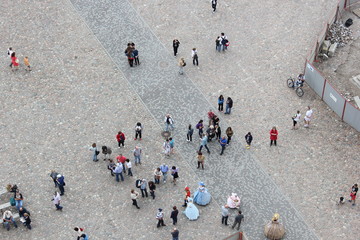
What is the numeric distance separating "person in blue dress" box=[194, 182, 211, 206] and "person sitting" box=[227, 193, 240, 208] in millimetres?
1118

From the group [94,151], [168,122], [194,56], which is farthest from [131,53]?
[94,151]

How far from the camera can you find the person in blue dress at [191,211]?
110 feet

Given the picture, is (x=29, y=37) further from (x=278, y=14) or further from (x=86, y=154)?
(x=278, y=14)

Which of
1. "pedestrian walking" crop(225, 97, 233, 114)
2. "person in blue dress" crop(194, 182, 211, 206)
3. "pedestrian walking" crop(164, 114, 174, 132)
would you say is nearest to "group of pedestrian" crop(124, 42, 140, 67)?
"pedestrian walking" crop(164, 114, 174, 132)

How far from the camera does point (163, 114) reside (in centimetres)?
3903

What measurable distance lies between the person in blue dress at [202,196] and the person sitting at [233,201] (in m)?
1.12

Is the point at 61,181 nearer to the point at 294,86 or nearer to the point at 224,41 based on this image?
the point at 224,41

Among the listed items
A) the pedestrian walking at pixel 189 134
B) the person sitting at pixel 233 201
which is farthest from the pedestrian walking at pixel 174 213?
the pedestrian walking at pixel 189 134

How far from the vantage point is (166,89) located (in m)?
40.5

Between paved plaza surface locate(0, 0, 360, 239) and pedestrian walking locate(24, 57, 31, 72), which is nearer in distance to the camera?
paved plaza surface locate(0, 0, 360, 239)

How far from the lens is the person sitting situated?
3381 centimetres

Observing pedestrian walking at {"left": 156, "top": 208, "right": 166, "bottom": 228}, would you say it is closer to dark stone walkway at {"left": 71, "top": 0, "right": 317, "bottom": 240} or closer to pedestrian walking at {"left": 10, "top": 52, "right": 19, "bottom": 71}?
dark stone walkway at {"left": 71, "top": 0, "right": 317, "bottom": 240}

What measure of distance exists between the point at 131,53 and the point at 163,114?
5004 mm

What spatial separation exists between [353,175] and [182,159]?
9.54m
